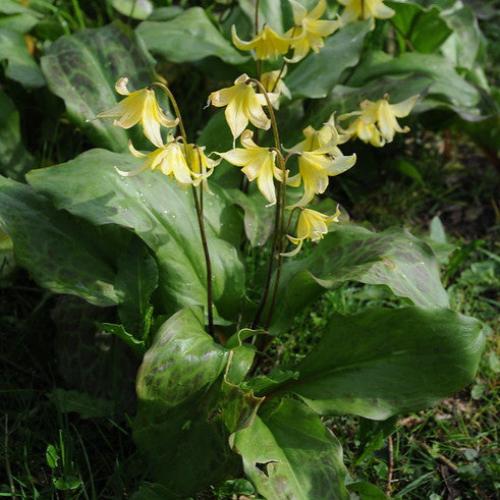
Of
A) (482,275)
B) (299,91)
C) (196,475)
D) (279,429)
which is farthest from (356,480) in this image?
(299,91)

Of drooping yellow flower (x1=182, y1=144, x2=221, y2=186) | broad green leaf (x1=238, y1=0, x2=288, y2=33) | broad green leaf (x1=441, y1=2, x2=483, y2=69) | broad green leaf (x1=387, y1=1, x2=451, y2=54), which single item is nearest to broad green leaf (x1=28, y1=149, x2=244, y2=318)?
drooping yellow flower (x1=182, y1=144, x2=221, y2=186)

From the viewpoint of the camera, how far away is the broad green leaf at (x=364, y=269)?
2088 millimetres

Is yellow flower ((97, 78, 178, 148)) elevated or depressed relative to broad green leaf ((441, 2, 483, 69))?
elevated

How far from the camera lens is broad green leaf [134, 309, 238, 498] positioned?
6.32 ft

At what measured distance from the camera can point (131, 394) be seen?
229 centimetres

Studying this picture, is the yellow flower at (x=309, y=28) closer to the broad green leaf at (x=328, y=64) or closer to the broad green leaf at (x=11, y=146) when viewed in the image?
the broad green leaf at (x=328, y=64)

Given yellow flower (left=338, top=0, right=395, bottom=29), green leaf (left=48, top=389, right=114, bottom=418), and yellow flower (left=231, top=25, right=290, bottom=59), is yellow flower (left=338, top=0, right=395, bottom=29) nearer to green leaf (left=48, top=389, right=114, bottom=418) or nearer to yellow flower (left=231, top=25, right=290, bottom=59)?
yellow flower (left=231, top=25, right=290, bottom=59)

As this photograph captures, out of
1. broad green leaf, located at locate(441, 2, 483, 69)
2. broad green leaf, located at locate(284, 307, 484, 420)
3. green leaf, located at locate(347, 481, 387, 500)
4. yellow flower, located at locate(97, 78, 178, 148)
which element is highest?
yellow flower, located at locate(97, 78, 178, 148)

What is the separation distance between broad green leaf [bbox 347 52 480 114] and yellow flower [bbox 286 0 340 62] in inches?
34.2

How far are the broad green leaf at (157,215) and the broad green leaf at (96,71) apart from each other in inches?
10.4

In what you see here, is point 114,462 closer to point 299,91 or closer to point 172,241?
point 172,241

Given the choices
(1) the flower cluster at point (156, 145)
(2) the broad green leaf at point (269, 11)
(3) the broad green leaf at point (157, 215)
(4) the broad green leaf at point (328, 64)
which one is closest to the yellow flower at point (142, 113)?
(1) the flower cluster at point (156, 145)

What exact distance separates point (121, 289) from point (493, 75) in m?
2.46

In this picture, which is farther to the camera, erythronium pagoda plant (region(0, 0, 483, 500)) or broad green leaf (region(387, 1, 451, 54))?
broad green leaf (region(387, 1, 451, 54))
